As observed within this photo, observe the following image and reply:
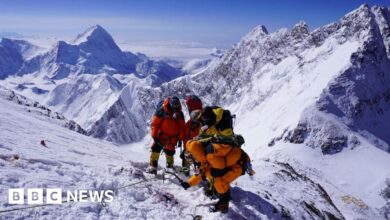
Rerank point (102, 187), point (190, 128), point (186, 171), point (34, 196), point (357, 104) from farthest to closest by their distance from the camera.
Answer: point (357, 104)
point (190, 128)
point (186, 171)
point (102, 187)
point (34, 196)

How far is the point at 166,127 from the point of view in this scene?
16469 mm

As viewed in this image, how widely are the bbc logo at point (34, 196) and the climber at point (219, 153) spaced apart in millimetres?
3737

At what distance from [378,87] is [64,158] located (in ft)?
652

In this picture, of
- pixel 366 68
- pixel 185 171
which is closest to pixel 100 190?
pixel 185 171

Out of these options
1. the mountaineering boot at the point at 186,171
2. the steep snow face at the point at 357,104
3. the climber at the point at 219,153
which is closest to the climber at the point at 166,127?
the mountaineering boot at the point at 186,171

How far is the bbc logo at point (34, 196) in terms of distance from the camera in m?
10.5

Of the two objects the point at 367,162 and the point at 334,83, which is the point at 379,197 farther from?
the point at 334,83

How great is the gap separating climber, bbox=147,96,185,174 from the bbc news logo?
3895 mm

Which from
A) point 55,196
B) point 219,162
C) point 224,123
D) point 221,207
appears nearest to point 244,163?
point 219,162

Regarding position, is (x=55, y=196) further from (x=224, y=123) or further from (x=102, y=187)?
(x=224, y=123)

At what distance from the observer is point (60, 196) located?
11461 millimetres

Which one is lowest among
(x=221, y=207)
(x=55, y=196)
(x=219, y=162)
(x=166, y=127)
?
(x=221, y=207)

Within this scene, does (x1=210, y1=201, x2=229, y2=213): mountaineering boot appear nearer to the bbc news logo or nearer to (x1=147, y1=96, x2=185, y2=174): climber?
the bbc news logo

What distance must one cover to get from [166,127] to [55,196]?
5.86 meters
